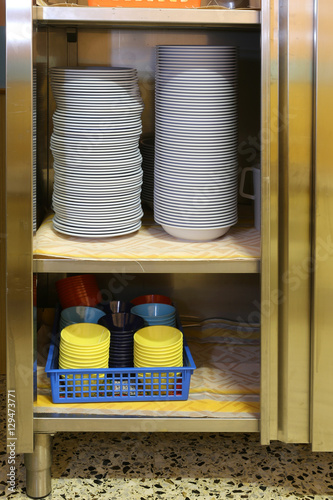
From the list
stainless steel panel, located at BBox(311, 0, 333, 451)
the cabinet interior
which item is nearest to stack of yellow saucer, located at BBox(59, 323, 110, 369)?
the cabinet interior

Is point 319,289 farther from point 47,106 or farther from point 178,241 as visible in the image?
point 47,106

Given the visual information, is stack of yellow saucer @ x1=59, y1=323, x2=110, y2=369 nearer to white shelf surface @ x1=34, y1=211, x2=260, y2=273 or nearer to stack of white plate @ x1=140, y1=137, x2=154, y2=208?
white shelf surface @ x1=34, y1=211, x2=260, y2=273

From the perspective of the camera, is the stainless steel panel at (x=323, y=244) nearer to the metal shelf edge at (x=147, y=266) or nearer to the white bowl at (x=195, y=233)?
the metal shelf edge at (x=147, y=266)

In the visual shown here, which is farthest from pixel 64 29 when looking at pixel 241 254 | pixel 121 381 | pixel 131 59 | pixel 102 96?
pixel 121 381

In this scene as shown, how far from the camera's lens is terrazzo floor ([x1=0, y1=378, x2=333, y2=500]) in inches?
60.9

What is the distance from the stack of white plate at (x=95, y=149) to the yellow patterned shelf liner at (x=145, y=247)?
31mm

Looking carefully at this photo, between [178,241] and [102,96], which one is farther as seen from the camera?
[178,241]

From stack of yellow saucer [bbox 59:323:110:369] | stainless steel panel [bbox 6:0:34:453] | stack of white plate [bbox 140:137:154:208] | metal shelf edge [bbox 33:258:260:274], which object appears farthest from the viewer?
stack of white plate [bbox 140:137:154:208]

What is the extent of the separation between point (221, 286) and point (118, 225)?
1.76 ft

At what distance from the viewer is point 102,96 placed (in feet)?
4.93

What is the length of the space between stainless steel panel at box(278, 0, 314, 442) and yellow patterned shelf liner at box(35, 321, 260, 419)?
0.11 meters

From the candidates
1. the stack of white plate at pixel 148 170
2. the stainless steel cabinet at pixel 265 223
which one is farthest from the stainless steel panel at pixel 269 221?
the stack of white plate at pixel 148 170

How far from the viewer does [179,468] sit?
164 cm

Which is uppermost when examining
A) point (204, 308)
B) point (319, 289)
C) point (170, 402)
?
point (319, 289)
